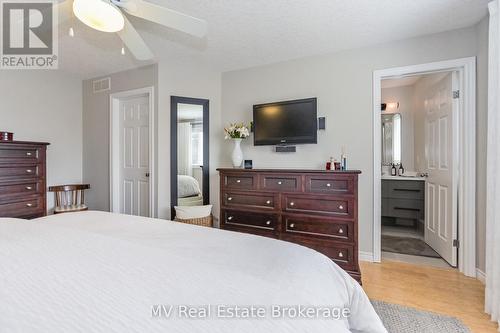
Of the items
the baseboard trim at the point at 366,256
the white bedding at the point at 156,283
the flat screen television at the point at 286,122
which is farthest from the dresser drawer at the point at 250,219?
the white bedding at the point at 156,283

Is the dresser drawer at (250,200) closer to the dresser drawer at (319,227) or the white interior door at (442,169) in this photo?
the dresser drawer at (319,227)

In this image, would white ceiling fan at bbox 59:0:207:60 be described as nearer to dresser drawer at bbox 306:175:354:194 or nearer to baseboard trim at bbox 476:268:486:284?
dresser drawer at bbox 306:175:354:194

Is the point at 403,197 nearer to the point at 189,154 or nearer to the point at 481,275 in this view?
the point at 481,275

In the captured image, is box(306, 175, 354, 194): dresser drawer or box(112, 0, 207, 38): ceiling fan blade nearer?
box(112, 0, 207, 38): ceiling fan blade

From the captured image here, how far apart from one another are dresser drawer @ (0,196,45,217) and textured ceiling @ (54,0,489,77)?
182 cm

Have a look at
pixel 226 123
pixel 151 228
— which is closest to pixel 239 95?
pixel 226 123

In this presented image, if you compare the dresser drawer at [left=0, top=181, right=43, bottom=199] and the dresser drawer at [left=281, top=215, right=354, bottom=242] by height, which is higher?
the dresser drawer at [left=0, top=181, right=43, bottom=199]

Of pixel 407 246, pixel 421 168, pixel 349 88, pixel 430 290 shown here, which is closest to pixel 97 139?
pixel 349 88

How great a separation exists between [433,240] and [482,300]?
1.27 meters

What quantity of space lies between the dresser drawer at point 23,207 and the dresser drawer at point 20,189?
8 cm

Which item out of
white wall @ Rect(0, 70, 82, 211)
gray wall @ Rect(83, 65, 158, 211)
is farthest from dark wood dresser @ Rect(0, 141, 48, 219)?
gray wall @ Rect(83, 65, 158, 211)

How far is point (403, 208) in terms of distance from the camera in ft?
14.0

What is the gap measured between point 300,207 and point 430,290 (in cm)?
134

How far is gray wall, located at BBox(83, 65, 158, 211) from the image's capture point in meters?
4.09
